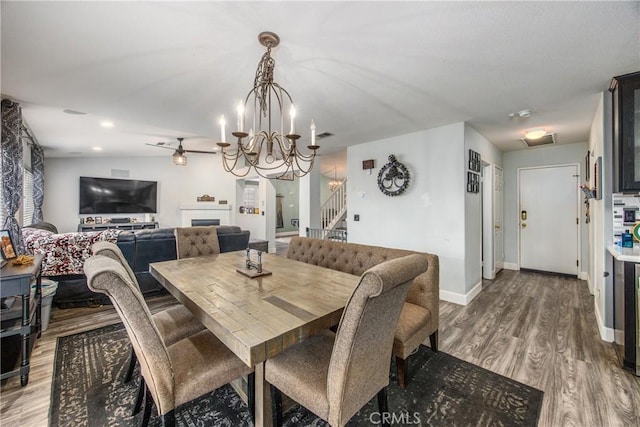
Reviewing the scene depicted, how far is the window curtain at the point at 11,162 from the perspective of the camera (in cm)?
279

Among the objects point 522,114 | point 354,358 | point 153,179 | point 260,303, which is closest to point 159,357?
point 260,303

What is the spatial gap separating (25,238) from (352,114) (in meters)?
4.17

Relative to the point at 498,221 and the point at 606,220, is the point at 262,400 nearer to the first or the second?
the point at 606,220

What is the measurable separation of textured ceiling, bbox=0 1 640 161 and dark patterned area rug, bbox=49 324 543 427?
93.4 inches

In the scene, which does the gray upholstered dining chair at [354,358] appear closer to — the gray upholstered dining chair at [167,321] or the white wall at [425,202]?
the gray upholstered dining chair at [167,321]

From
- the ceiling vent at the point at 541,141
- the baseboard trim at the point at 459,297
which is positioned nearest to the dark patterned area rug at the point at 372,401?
the baseboard trim at the point at 459,297

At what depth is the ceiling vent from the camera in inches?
165

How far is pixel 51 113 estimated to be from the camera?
11.0 feet

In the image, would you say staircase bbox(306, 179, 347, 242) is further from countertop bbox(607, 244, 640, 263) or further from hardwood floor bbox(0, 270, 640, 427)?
countertop bbox(607, 244, 640, 263)

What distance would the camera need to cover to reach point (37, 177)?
5.11 m

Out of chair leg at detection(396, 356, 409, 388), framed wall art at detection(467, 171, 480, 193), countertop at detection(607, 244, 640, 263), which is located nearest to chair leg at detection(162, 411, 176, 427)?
chair leg at detection(396, 356, 409, 388)

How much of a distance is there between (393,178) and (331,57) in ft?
8.22

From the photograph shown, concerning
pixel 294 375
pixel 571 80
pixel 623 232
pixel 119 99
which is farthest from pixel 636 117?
pixel 119 99

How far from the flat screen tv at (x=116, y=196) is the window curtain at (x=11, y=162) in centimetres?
414
